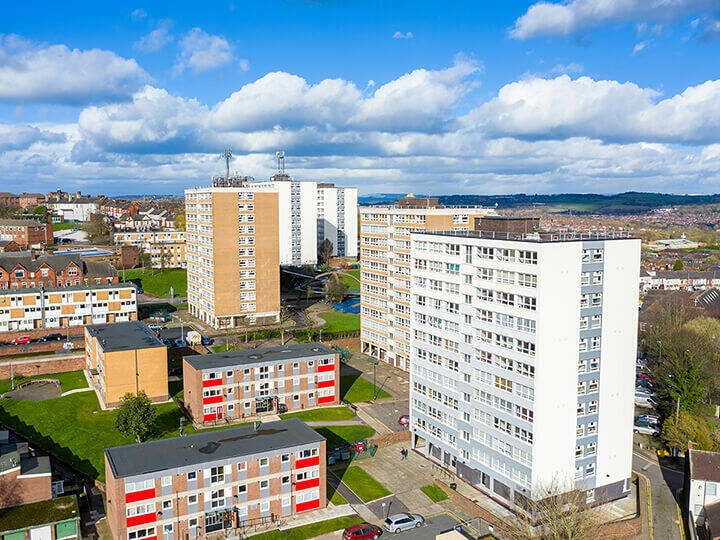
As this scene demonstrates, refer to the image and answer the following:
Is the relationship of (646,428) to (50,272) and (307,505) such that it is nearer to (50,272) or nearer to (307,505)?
(307,505)

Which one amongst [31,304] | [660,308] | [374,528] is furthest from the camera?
[660,308]

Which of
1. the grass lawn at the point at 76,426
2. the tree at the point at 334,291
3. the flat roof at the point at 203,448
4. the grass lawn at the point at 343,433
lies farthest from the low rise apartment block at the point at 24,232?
the flat roof at the point at 203,448

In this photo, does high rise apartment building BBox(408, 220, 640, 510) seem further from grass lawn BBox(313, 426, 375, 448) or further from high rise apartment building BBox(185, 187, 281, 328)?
high rise apartment building BBox(185, 187, 281, 328)

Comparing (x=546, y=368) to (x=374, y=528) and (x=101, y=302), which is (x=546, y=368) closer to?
(x=374, y=528)

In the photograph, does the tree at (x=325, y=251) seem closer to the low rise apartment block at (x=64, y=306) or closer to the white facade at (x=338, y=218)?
the white facade at (x=338, y=218)

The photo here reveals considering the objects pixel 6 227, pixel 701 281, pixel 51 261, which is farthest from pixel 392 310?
pixel 6 227

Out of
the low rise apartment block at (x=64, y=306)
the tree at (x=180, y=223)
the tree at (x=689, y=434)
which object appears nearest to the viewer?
the tree at (x=689, y=434)
